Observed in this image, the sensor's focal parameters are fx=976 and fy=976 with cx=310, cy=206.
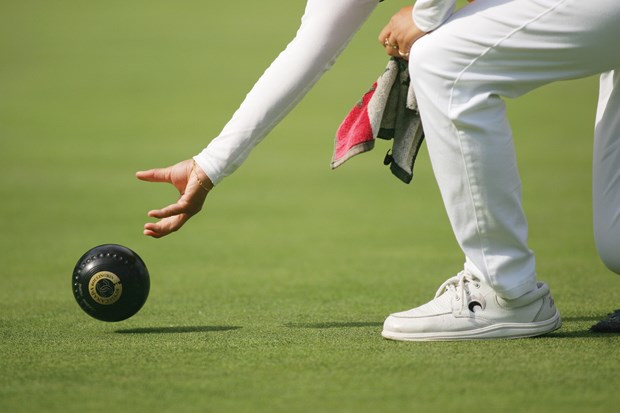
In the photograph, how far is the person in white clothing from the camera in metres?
3.06

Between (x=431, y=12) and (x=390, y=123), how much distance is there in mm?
552

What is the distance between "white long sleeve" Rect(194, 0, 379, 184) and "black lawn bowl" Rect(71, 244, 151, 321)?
588 millimetres

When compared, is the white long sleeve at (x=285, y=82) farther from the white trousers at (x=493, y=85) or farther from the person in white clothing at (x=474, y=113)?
the white trousers at (x=493, y=85)

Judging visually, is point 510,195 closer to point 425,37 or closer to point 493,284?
point 493,284

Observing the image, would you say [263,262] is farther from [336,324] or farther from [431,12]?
[431,12]

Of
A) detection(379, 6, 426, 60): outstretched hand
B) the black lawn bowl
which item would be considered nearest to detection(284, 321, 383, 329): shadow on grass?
the black lawn bowl

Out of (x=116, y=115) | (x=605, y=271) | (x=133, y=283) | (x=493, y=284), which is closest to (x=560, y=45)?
(x=493, y=284)

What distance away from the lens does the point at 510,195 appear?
3.18 metres

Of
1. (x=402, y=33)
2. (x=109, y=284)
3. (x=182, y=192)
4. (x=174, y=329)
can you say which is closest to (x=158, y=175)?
(x=182, y=192)

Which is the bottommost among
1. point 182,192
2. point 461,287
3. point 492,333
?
point 492,333

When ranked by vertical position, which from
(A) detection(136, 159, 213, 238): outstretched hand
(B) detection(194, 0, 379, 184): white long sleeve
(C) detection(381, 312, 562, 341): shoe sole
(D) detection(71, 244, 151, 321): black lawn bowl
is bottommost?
(C) detection(381, 312, 562, 341): shoe sole

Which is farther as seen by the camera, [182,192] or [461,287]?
[182,192]

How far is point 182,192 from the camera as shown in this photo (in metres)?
3.53

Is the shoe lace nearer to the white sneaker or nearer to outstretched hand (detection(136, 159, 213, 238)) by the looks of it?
the white sneaker
